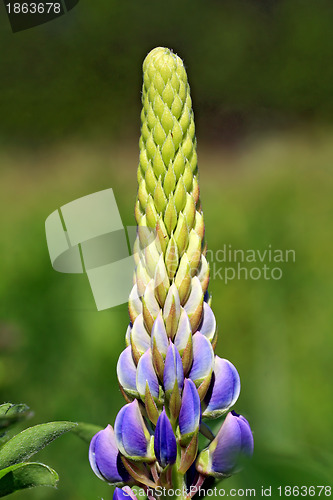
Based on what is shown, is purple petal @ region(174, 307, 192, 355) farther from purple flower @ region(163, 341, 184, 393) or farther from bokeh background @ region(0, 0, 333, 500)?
bokeh background @ region(0, 0, 333, 500)

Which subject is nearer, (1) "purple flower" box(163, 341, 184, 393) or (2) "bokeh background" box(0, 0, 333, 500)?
(1) "purple flower" box(163, 341, 184, 393)

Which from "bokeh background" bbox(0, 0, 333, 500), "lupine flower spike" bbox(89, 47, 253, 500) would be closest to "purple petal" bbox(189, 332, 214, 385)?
"lupine flower spike" bbox(89, 47, 253, 500)

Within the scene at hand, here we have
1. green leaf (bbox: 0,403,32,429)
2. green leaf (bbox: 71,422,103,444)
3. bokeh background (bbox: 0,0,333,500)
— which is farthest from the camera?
bokeh background (bbox: 0,0,333,500)

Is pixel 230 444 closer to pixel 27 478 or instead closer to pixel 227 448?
pixel 227 448

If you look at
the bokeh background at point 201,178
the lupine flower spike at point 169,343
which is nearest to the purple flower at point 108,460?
the lupine flower spike at point 169,343

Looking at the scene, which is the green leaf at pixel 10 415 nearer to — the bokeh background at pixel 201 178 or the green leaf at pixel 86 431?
the green leaf at pixel 86 431

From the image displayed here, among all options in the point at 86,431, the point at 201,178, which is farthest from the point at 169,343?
the point at 201,178
